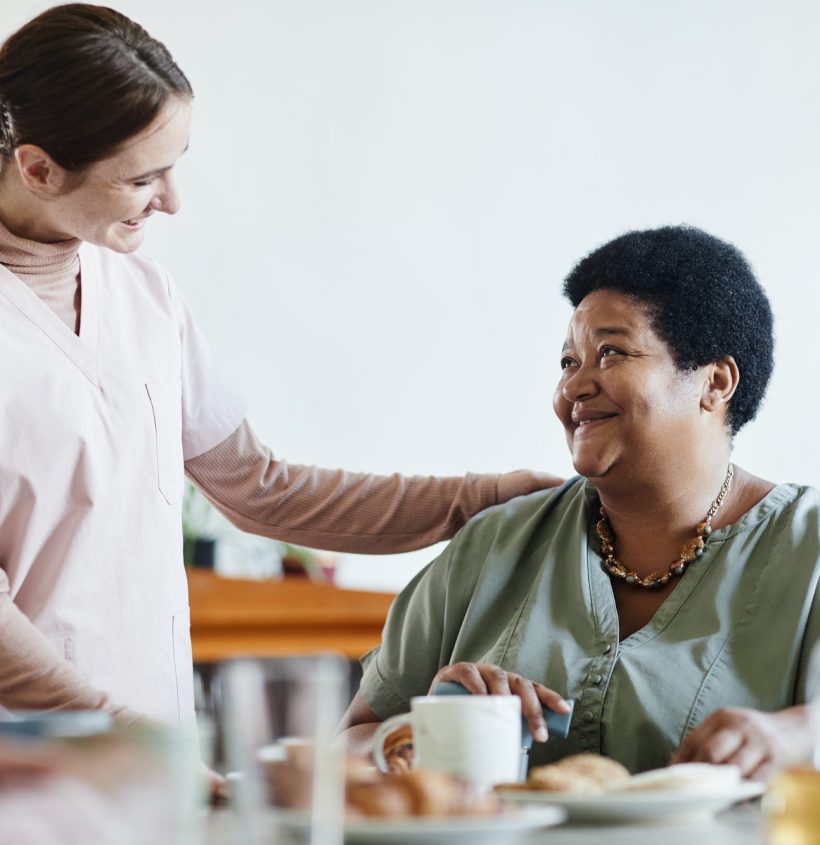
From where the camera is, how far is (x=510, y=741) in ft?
3.24

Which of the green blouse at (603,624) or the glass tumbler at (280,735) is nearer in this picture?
the glass tumbler at (280,735)

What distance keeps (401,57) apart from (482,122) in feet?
1.03

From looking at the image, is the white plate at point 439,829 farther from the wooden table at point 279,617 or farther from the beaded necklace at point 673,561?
the wooden table at point 279,617

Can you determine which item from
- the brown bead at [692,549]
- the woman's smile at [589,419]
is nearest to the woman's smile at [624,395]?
the woman's smile at [589,419]

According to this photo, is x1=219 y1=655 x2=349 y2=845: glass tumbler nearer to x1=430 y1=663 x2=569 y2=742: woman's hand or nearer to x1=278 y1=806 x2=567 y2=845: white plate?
x1=278 y1=806 x2=567 y2=845: white plate

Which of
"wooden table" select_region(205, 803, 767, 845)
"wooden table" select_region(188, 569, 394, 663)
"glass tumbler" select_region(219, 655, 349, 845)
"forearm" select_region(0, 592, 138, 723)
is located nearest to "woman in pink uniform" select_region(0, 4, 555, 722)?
"forearm" select_region(0, 592, 138, 723)

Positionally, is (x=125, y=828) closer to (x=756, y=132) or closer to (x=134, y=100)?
(x=134, y=100)

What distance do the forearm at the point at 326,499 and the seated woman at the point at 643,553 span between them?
0.52 feet

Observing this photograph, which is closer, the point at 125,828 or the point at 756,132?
the point at 125,828

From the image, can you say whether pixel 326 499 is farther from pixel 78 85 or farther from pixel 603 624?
pixel 78 85

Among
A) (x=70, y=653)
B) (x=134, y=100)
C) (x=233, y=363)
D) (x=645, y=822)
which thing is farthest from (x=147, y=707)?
(x=233, y=363)

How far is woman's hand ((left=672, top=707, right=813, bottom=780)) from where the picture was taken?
1.14 meters

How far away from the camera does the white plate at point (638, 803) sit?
88 cm

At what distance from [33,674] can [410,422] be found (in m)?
2.35
